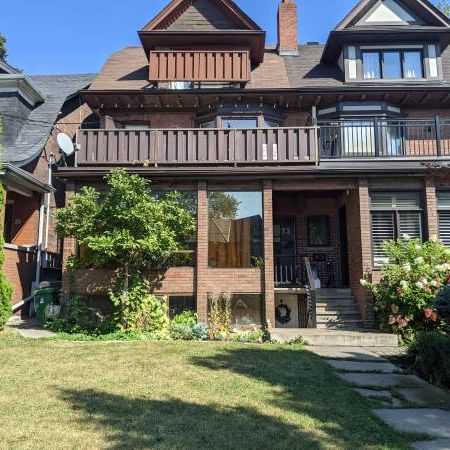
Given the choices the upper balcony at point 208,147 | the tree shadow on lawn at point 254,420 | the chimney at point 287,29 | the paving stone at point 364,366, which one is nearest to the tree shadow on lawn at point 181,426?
the tree shadow on lawn at point 254,420

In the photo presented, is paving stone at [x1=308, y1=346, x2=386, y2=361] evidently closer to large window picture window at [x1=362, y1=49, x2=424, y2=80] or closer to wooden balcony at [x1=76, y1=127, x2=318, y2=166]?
wooden balcony at [x1=76, y1=127, x2=318, y2=166]

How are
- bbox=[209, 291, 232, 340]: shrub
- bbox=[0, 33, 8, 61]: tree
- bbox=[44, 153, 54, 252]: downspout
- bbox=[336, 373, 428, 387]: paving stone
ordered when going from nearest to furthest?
1. bbox=[336, 373, 428, 387]: paving stone
2. bbox=[209, 291, 232, 340]: shrub
3. bbox=[44, 153, 54, 252]: downspout
4. bbox=[0, 33, 8, 61]: tree

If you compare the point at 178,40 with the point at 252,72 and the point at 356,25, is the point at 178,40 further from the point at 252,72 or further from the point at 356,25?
the point at 356,25

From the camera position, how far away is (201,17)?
1612cm

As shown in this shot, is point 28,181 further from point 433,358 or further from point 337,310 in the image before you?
point 433,358

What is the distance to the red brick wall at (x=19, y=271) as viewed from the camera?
42.3ft

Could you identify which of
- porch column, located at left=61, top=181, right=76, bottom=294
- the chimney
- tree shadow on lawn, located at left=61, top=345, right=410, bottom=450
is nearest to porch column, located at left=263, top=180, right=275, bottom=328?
porch column, located at left=61, top=181, right=76, bottom=294

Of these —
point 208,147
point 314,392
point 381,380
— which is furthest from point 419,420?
point 208,147

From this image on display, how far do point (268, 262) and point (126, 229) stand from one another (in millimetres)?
3597

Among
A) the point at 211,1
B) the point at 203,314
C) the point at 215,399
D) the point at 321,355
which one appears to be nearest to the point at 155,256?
the point at 203,314

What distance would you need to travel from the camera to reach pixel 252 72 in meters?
16.3

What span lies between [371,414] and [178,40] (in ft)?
44.6

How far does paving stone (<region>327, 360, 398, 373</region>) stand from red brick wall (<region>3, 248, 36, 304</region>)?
29.5 ft

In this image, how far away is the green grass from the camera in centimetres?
427
